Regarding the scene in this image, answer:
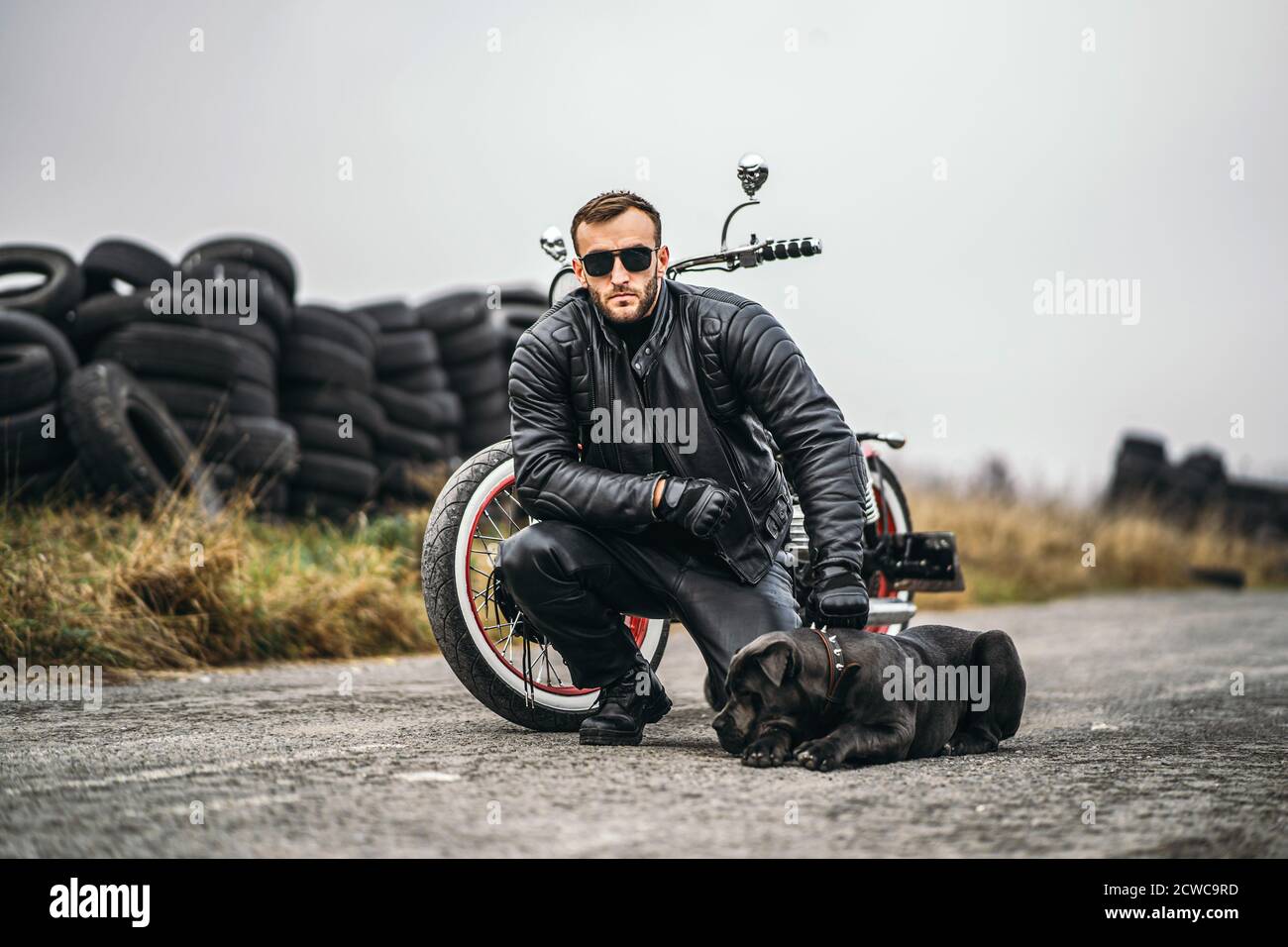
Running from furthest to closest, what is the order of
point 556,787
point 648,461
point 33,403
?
point 33,403, point 648,461, point 556,787

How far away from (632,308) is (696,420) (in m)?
0.35

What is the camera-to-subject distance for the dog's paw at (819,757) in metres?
3.17

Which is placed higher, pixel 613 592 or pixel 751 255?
pixel 751 255

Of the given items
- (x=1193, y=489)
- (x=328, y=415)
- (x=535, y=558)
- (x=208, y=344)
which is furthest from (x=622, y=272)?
(x=1193, y=489)

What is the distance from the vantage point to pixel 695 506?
344 cm

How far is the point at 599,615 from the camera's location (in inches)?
145

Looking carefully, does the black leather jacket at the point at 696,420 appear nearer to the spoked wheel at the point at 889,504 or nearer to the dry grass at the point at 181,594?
the spoked wheel at the point at 889,504

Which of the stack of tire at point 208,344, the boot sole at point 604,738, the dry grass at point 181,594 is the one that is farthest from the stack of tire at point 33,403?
the boot sole at point 604,738

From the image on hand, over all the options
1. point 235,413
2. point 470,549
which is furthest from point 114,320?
point 470,549

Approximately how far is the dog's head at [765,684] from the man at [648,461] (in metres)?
0.24

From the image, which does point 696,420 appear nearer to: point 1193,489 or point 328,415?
point 328,415

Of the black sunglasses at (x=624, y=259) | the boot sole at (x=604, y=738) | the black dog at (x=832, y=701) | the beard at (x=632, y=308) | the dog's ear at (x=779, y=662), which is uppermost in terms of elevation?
the black sunglasses at (x=624, y=259)
